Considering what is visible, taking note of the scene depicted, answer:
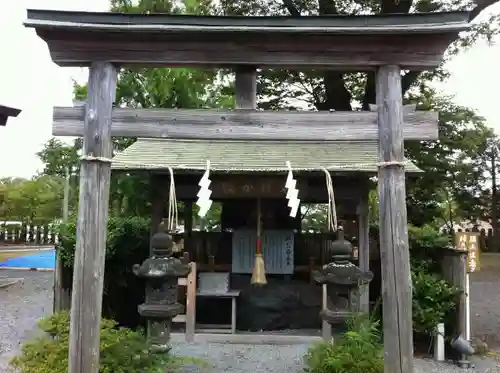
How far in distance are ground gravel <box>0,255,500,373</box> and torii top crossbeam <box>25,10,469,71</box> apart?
169 inches

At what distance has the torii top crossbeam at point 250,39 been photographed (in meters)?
4.53

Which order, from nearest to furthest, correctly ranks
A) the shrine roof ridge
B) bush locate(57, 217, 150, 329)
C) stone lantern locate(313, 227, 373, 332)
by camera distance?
the shrine roof ridge < stone lantern locate(313, 227, 373, 332) < bush locate(57, 217, 150, 329)

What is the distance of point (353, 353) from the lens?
568 centimetres

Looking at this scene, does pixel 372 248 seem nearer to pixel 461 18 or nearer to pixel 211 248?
pixel 211 248

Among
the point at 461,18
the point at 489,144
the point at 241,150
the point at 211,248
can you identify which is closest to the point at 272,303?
the point at 211,248

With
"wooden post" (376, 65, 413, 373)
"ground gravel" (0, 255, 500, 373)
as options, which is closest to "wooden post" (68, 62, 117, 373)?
"wooden post" (376, 65, 413, 373)

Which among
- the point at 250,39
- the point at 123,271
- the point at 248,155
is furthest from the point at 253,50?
the point at 123,271

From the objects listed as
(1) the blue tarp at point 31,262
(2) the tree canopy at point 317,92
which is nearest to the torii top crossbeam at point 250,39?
(2) the tree canopy at point 317,92

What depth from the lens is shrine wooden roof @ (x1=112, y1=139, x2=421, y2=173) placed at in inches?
337

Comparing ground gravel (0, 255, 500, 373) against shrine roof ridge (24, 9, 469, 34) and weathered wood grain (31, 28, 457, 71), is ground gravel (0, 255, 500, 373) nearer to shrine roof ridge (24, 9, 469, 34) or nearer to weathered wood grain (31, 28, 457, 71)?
weathered wood grain (31, 28, 457, 71)

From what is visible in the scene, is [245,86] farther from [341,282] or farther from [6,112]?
[6,112]

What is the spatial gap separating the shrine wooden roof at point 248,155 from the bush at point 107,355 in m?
3.09

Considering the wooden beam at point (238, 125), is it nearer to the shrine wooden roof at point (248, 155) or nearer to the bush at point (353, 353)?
the bush at point (353, 353)

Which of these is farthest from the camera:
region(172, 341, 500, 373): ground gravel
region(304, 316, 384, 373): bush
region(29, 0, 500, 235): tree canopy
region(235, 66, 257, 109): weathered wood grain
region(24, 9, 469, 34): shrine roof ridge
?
region(29, 0, 500, 235): tree canopy
